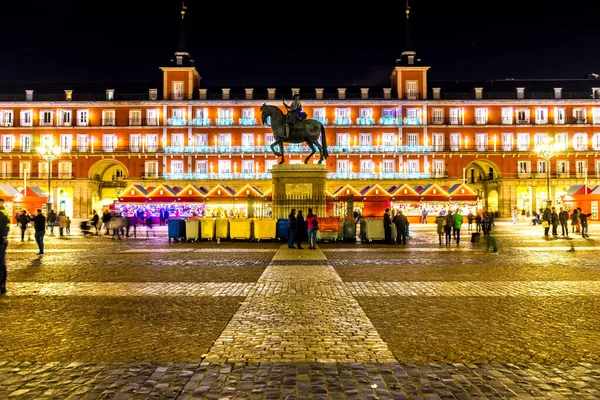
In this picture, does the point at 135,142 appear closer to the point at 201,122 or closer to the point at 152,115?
the point at 152,115

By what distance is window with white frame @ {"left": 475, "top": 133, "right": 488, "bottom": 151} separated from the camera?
55812 mm

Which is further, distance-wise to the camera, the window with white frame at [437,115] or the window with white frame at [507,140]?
the window with white frame at [437,115]

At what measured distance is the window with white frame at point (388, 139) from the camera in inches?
2196

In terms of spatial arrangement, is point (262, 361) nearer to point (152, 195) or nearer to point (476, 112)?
point (152, 195)

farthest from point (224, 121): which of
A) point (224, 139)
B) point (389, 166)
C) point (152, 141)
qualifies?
point (389, 166)

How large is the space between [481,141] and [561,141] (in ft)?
28.2

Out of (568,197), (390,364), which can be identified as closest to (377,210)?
(568,197)

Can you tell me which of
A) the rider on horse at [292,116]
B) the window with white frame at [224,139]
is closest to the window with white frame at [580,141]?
the window with white frame at [224,139]

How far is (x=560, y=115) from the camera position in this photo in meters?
56.1

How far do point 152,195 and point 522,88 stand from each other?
43.6m

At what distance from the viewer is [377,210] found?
125 feet

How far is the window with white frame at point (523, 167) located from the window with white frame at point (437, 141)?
860 centimetres

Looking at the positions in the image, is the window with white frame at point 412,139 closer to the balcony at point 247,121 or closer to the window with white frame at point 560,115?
the window with white frame at point 560,115

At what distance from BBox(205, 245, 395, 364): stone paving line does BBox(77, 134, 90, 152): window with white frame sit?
53.2 metres
